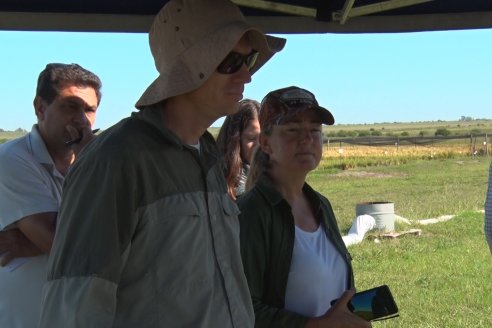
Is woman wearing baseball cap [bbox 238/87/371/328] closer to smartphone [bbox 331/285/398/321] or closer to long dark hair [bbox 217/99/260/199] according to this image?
smartphone [bbox 331/285/398/321]

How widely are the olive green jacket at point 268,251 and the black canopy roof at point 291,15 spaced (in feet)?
2.45

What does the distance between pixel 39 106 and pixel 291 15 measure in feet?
3.54

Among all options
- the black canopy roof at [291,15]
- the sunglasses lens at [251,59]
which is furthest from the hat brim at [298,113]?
the sunglasses lens at [251,59]

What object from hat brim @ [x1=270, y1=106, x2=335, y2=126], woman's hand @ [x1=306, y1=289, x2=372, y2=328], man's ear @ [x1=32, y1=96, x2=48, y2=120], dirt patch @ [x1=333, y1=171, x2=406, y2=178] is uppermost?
man's ear @ [x1=32, y1=96, x2=48, y2=120]

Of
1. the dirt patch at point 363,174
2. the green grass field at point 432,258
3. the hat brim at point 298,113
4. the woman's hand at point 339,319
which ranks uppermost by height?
the hat brim at point 298,113

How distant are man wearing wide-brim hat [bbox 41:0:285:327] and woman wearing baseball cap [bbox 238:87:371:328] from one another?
47cm

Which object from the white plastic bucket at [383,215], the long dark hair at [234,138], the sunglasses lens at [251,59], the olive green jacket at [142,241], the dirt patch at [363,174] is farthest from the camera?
the dirt patch at [363,174]

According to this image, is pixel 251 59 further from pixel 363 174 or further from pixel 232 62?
pixel 363 174

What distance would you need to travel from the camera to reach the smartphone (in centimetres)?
211

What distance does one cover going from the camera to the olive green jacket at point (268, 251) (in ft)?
6.81

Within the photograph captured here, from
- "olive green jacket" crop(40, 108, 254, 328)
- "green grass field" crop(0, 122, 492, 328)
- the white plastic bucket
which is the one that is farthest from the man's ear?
the white plastic bucket

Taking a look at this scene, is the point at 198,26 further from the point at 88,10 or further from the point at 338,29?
the point at 338,29

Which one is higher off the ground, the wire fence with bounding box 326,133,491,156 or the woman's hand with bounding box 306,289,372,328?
the woman's hand with bounding box 306,289,372,328

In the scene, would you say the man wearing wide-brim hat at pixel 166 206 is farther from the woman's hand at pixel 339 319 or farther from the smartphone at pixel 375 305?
the smartphone at pixel 375 305
